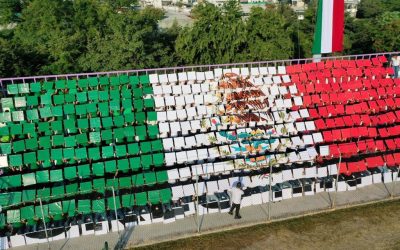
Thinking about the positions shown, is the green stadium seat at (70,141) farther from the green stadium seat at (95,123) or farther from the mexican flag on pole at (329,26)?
the mexican flag on pole at (329,26)

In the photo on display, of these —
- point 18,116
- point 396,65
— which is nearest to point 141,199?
point 18,116

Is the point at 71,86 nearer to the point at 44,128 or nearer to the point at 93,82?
the point at 93,82

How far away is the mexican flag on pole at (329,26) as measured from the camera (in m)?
21.4

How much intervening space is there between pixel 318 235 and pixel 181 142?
280 inches

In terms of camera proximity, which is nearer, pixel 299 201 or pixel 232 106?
pixel 299 201

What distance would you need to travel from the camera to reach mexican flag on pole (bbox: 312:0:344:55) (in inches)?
842

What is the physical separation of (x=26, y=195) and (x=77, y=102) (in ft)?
16.6

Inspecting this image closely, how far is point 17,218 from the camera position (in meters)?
14.5

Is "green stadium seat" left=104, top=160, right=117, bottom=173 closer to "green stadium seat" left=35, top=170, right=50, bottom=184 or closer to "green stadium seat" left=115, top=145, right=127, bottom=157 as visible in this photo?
"green stadium seat" left=115, top=145, right=127, bottom=157

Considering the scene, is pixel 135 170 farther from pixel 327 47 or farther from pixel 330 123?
pixel 327 47

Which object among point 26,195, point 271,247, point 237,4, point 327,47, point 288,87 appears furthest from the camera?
point 237,4

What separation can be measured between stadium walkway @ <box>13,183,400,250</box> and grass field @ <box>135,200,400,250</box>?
414mm

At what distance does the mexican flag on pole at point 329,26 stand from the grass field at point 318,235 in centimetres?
998

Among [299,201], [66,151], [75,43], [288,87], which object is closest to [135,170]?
[66,151]
